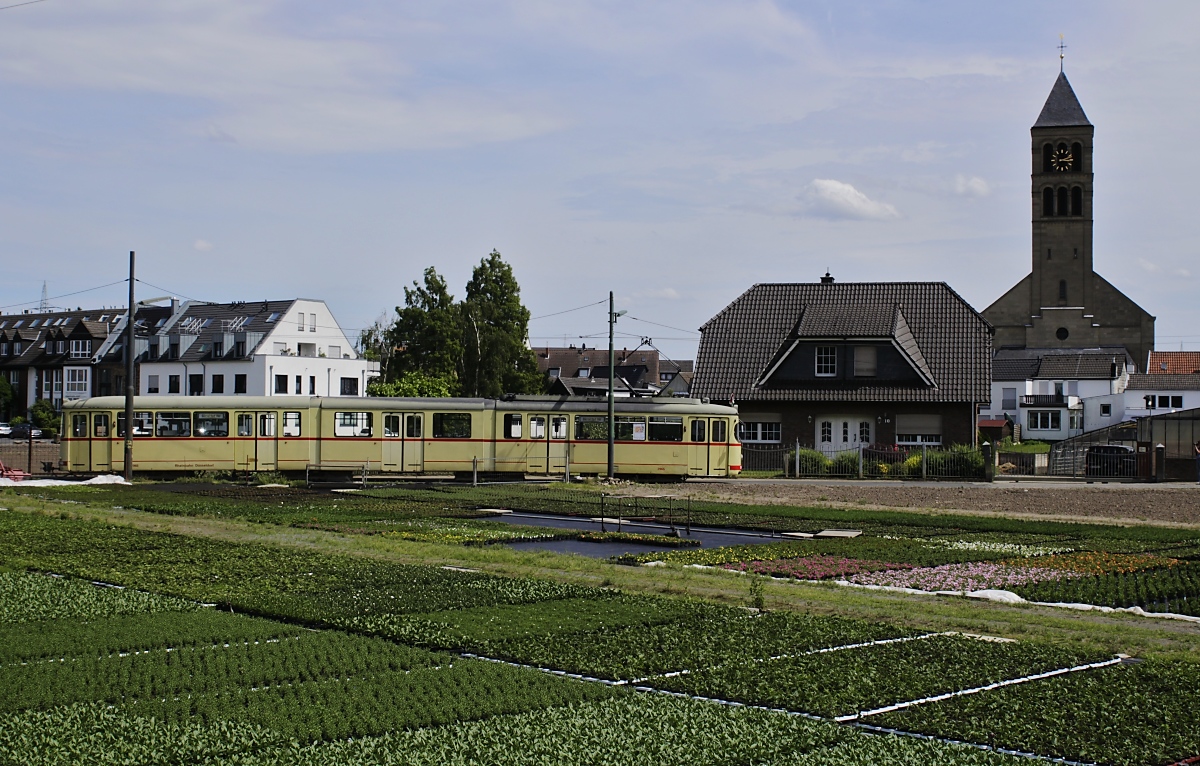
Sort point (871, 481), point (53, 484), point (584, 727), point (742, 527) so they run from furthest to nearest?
point (871, 481)
point (53, 484)
point (742, 527)
point (584, 727)

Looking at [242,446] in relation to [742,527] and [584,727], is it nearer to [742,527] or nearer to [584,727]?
[742,527]

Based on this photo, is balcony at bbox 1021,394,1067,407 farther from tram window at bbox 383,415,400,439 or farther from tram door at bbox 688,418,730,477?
tram window at bbox 383,415,400,439

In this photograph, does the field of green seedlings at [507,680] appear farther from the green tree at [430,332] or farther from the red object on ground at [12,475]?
the green tree at [430,332]

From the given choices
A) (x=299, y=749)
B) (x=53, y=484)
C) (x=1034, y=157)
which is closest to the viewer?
(x=299, y=749)

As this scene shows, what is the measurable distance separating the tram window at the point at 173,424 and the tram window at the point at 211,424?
21cm

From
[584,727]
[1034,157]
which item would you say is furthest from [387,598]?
[1034,157]

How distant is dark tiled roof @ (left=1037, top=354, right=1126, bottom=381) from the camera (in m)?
90.1

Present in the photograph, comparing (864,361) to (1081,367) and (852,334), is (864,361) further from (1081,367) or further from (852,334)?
(1081,367)

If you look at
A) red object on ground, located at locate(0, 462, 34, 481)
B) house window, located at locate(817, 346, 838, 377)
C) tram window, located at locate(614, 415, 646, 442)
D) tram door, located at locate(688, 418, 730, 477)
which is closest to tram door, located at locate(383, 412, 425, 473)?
tram window, located at locate(614, 415, 646, 442)

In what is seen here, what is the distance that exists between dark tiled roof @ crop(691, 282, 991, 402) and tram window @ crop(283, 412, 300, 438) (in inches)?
754

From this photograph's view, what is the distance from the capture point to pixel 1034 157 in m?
100

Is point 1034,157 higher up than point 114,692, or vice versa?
point 1034,157

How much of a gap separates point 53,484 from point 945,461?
96.2ft

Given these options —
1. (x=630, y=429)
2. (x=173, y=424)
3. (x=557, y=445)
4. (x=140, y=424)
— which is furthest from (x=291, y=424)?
(x=630, y=429)
